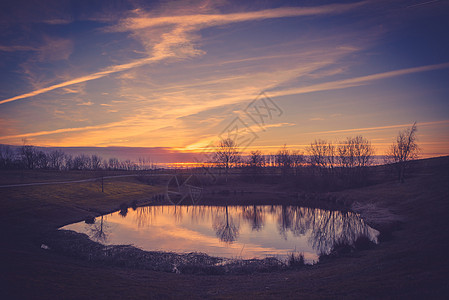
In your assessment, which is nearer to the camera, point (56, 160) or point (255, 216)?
point (255, 216)

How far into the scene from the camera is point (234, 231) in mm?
30953

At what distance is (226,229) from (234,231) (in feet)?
4.78

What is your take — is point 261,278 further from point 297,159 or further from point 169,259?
point 297,159

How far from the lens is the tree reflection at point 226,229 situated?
90.0 ft

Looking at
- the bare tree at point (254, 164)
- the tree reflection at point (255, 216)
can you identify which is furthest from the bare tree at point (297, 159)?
the tree reflection at point (255, 216)

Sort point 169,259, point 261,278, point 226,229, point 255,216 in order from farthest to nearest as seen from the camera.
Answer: point 255,216 → point 226,229 → point 169,259 → point 261,278

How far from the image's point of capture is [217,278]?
49.5 feet

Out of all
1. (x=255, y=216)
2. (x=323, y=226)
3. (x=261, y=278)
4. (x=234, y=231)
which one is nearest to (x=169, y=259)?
(x=261, y=278)

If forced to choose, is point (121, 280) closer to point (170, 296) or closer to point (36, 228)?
point (170, 296)

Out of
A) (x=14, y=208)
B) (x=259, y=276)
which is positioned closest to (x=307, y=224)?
(x=259, y=276)

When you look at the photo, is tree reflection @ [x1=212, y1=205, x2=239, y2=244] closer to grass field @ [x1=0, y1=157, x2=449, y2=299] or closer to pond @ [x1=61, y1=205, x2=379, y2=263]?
pond @ [x1=61, y1=205, x2=379, y2=263]

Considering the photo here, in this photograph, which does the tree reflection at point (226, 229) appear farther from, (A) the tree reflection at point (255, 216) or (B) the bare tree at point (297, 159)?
(B) the bare tree at point (297, 159)

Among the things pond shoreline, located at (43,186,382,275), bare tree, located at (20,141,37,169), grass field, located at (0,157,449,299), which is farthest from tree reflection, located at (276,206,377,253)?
bare tree, located at (20,141,37,169)

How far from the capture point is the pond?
2331 cm
